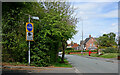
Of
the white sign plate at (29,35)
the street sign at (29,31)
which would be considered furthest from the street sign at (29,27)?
the white sign plate at (29,35)

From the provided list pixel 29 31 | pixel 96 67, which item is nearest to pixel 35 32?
pixel 29 31

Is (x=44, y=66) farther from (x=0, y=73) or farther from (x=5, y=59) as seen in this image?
(x=0, y=73)

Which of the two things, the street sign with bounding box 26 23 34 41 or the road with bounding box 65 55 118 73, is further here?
the street sign with bounding box 26 23 34 41

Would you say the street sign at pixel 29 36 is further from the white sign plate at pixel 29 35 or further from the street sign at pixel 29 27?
the street sign at pixel 29 27

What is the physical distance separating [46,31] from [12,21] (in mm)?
3038

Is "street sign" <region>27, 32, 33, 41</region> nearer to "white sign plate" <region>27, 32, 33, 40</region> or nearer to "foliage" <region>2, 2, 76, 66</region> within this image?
"white sign plate" <region>27, 32, 33, 40</region>

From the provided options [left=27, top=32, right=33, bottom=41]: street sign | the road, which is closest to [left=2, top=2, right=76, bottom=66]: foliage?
[left=27, top=32, right=33, bottom=41]: street sign

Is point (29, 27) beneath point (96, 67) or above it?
above

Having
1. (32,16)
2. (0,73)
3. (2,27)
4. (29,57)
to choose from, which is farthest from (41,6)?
(0,73)

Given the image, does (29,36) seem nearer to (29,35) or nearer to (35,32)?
(29,35)

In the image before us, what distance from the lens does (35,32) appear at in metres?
13.1

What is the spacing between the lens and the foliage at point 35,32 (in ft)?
39.3

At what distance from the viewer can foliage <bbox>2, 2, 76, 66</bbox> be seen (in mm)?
11992

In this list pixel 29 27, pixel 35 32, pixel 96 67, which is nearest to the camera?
pixel 29 27
